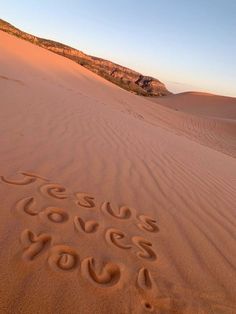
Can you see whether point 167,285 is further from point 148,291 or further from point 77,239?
point 77,239

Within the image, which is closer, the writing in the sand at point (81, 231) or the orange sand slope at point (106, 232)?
the orange sand slope at point (106, 232)

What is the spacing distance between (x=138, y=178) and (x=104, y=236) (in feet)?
4.94

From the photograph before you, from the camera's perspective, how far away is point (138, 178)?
12.2 feet

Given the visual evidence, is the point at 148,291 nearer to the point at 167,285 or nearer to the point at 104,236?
the point at 167,285

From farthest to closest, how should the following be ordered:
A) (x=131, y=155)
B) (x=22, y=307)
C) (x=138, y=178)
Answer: (x=131, y=155) → (x=138, y=178) → (x=22, y=307)

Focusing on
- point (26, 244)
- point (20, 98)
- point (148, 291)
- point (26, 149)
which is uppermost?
point (148, 291)

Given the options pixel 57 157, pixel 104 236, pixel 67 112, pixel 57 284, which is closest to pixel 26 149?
pixel 57 157

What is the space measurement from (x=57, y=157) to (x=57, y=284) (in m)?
2.17

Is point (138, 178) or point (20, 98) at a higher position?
point (138, 178)

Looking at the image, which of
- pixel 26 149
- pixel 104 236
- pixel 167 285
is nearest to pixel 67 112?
pixel 26 149

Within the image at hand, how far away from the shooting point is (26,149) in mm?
3754

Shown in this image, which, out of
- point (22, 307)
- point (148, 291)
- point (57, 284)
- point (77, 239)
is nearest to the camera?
point (22, 307)

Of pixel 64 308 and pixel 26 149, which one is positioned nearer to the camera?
pixel 64 308

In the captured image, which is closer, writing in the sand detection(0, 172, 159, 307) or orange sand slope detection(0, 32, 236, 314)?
orange sand slope detection(0, 32, 236, 314)
